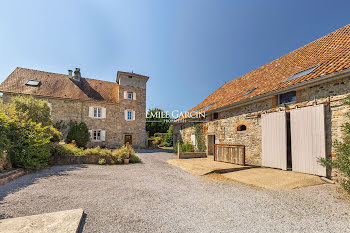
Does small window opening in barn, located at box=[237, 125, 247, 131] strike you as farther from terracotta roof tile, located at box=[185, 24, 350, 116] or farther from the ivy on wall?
the ivy on wall

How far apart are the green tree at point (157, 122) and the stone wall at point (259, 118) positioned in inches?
575

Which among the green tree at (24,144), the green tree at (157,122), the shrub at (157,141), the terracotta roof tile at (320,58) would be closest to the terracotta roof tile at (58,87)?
the shrub at (157,141)

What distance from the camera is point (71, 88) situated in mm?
17469

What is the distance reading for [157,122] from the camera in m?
28.3

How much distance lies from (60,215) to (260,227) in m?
3.58

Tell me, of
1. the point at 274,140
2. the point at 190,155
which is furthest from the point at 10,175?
the point at 274,140

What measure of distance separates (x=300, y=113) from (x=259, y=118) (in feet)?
6.12

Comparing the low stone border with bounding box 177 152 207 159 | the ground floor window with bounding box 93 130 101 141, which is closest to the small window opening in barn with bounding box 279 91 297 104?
the low stone border with bounding box 177 152 207 159

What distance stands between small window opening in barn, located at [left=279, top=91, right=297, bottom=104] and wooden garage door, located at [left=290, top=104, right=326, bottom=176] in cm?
60

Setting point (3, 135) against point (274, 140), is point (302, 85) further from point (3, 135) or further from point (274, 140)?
point (3, 135)

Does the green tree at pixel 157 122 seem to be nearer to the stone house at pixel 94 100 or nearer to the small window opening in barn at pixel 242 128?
the stone house at pixel 94 100

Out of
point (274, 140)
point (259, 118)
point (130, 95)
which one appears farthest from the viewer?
point (130, 95)

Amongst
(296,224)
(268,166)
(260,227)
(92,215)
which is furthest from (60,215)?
(268,166)

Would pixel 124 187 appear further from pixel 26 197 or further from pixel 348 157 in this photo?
pixel 348 157
